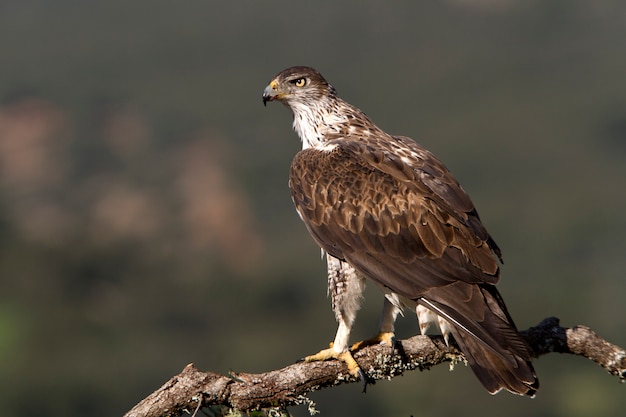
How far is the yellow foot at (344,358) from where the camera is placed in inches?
289

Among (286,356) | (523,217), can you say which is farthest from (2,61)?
(286,356)

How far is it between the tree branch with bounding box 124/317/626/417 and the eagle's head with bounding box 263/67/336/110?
2522mm

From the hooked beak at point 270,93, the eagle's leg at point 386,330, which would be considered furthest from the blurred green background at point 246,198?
the eagle's leg at point 386,330

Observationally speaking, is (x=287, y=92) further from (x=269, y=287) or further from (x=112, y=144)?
(x=112, y=144)

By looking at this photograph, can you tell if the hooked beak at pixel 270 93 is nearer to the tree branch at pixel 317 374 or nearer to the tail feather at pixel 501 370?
the tree branch at pixel 317 374

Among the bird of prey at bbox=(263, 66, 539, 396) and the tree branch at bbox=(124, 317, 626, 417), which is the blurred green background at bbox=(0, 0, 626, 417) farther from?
the tree branch at bbox=(124, 317, 626, 417)

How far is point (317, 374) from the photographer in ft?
23.1

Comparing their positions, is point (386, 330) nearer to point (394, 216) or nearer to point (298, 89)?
point (394, 216)

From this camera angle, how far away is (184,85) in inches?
4205

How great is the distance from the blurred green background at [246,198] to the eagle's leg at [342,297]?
29.7 metres

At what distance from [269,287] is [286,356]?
1954 cm

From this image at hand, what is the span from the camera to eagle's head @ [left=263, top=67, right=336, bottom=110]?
29.6 ft

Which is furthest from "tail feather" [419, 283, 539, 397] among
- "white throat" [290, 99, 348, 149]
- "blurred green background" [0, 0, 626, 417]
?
"blurred green background" [0, 0, 626, 417]

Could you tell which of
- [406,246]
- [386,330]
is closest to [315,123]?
[406,246]
